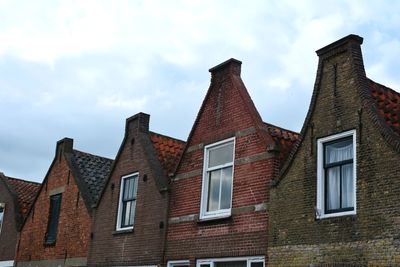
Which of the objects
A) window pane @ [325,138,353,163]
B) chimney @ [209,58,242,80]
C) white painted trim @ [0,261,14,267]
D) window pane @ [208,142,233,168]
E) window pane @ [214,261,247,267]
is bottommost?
white painted trim @ [0,261,14,267]

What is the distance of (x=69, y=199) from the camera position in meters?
23.4

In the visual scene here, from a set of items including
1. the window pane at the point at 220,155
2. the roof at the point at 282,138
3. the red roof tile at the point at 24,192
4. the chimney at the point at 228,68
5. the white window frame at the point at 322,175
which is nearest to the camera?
the white window frame at the point at 322,175

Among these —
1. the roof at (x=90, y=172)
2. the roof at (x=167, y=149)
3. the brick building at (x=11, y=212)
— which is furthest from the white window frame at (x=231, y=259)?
the brick building at (x=11, y=212)

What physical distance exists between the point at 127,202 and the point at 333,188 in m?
9.21

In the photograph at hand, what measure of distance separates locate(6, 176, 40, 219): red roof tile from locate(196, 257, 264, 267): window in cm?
1311

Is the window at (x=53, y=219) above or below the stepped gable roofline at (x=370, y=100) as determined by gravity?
below

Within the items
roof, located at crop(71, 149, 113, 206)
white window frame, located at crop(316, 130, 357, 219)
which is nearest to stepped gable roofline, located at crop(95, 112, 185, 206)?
roof, located at crop(71, 149, 113, 206)

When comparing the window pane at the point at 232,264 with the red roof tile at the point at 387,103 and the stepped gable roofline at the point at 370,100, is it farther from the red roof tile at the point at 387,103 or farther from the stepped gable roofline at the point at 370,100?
the red roof tile at the point at 387,103

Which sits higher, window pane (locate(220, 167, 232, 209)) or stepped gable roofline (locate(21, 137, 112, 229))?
stepped gable roofline (locate(21, 137, 112, 229))

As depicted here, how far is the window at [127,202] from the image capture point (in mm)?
19917

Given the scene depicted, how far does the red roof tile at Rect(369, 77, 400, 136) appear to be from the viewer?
1262cm

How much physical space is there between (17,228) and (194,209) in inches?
506

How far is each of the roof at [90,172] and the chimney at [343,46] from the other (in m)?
11.0

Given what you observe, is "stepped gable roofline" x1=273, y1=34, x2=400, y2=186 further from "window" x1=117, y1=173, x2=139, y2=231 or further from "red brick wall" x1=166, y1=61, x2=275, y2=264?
"window" x1=117, y1=173, x2=139, y2=231
